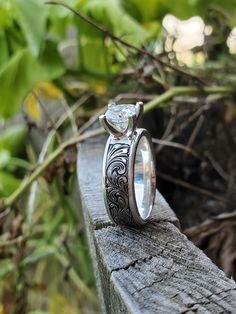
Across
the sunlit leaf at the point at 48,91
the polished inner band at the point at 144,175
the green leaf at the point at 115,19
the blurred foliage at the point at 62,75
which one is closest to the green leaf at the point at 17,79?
the blurred foliage at the point at 62,75

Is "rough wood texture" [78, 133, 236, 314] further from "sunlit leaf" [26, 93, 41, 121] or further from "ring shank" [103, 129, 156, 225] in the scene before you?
"sunlit leaf" [26, 93, 41, 121]

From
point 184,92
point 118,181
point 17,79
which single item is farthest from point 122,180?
point 17,79

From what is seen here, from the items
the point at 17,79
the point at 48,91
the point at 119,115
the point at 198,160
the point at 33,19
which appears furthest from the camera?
the point at 48,91

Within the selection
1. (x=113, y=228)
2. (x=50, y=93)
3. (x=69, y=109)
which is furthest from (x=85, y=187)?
(x=50, y=93)

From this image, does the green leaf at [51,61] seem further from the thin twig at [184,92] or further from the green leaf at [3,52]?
the thin twig at [184,92]

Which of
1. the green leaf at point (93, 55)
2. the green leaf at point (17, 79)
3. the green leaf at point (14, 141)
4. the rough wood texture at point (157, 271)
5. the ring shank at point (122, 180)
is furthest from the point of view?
the green leaf at point (14, 141)

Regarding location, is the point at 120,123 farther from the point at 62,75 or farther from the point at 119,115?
the point at 62,75
